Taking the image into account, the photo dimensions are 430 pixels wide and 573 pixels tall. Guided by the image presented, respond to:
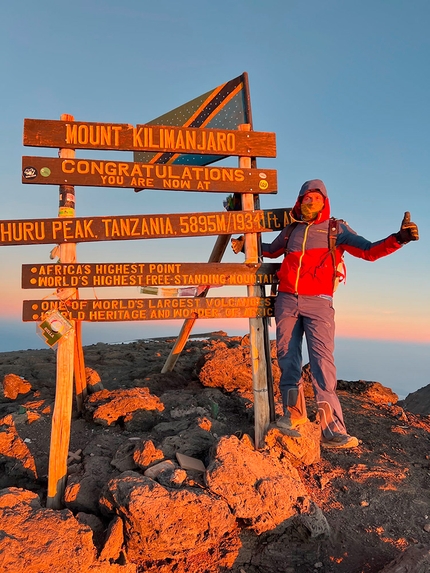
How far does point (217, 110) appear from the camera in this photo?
513 cm

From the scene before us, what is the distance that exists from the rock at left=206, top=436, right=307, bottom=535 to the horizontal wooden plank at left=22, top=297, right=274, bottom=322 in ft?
4.31

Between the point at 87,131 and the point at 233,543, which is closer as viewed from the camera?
the point at 233,543

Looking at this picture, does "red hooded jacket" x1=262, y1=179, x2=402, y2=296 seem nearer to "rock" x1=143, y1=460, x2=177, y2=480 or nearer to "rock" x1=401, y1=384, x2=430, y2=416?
"rock" x1=143, y1=460, x2=177, y2=480

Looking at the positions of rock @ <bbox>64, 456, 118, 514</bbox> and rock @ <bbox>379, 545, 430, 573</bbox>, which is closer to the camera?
rock @ <bbox>379, 545, 430, 573</bbox>

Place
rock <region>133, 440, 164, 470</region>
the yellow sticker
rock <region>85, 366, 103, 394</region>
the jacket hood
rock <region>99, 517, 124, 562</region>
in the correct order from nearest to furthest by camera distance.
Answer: rock <region>99, 517, 124, 562</region>
rock <region>133, 440, 164, 470</region>
the yellow sticker
the jacket hood
rock <region>85, 366, 103, 394</region>

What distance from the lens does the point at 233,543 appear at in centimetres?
337

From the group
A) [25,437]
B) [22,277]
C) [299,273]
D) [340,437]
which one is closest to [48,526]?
[25,437]

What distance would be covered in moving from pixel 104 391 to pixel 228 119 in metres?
3.61

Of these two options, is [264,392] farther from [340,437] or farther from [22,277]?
[22,277]

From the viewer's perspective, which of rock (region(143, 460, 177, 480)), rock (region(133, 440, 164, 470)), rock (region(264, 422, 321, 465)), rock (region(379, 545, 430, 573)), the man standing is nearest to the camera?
rock (region(379, 545, 430, 573))

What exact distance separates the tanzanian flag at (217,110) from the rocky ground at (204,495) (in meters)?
3.17

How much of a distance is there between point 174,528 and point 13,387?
4.59m

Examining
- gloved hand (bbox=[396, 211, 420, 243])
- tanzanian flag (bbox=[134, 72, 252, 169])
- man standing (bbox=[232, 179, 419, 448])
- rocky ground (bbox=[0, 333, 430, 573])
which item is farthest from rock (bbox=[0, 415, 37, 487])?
gloved hand (bbox=[396, 211, 420, 243])

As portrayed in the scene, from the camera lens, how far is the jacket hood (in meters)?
4.61
